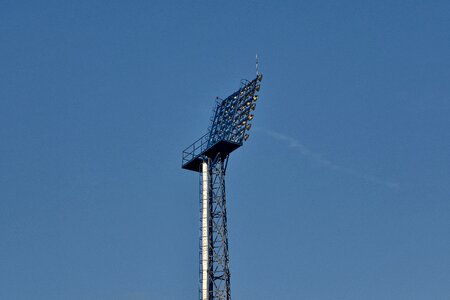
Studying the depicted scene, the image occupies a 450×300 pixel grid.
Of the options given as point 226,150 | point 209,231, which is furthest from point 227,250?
point 226,150

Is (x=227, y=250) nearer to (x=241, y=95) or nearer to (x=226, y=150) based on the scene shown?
(x=226, y=150)

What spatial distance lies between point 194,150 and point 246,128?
765 cm

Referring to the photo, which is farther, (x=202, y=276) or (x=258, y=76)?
(x=258, y=76)

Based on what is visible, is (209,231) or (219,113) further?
(219,113)

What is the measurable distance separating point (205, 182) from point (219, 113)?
9.85 m

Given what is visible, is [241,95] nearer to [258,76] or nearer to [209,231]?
[258,76]

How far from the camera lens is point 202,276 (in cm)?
9581

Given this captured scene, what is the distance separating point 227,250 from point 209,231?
331 cm

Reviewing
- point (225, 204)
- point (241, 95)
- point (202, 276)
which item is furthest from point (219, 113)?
point (202, 276)

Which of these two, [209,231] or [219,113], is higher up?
[219,113]

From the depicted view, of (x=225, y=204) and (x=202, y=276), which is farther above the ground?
(x=225, y=204)

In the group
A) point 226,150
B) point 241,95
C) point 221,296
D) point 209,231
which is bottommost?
point 221,296

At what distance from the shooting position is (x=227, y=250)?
317ft

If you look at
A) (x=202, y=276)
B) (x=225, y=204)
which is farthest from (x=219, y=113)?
(x=202, y=276)
